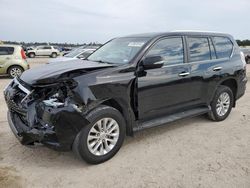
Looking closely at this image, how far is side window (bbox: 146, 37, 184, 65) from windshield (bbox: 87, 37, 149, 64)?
22 centimetres

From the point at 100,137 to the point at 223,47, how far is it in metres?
3.40

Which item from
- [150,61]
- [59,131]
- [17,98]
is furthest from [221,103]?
[17,98]

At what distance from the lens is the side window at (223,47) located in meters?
5.31

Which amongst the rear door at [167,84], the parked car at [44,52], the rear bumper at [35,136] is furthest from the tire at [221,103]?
the parked car at [44,52]

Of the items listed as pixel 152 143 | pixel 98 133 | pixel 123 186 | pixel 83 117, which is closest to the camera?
pixel 123 186

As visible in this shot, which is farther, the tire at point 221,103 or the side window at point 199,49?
the tire at point 221,103

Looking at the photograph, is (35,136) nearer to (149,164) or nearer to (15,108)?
(15,108)

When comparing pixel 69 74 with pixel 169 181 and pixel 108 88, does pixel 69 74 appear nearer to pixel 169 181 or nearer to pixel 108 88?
pixel 108 88

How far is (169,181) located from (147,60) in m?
1.74

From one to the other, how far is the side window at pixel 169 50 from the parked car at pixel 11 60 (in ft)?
30.0

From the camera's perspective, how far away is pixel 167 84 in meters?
4.28

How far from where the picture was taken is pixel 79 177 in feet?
10.8

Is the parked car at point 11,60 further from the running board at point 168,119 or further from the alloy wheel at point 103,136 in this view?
the alloy wheel at point 103,136

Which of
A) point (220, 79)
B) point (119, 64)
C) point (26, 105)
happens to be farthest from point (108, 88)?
point (220, 79)
